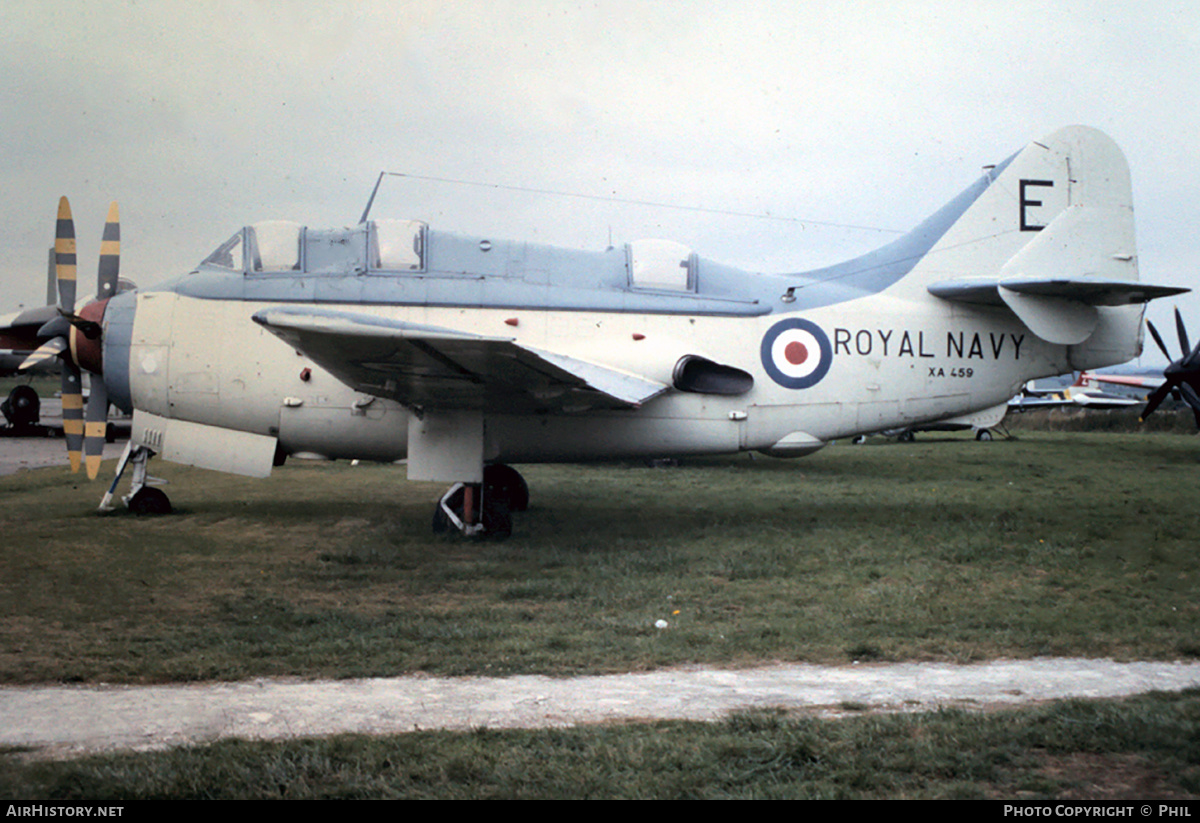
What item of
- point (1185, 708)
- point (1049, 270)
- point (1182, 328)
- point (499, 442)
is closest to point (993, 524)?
point (1049, 270)

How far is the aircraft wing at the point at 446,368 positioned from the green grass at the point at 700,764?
175 inches

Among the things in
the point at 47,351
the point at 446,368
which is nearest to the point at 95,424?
the point at 47,351

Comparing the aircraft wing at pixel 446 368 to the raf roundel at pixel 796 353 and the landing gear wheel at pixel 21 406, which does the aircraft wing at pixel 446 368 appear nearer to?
the raf roundel at pixel 796 353

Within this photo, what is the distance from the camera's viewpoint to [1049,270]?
11.0 metres

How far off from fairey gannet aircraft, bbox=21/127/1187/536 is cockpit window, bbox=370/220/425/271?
2 cm

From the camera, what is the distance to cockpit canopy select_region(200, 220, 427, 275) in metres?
10.3

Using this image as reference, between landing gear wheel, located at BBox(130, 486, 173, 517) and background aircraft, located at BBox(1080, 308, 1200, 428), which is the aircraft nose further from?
background aircraft, located at BBox(1080, 308, 1200, 428)

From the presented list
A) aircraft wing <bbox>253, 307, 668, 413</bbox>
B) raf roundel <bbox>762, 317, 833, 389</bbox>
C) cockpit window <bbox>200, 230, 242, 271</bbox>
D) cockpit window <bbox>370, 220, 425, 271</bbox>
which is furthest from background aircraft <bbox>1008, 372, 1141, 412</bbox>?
cockpit window <bbox>200, 230, 242, 271</bbox>

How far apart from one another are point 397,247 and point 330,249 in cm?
79

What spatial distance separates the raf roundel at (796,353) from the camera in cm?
1073

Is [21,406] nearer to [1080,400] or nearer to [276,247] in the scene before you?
[276,247]

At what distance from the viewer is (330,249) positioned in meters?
10.4
